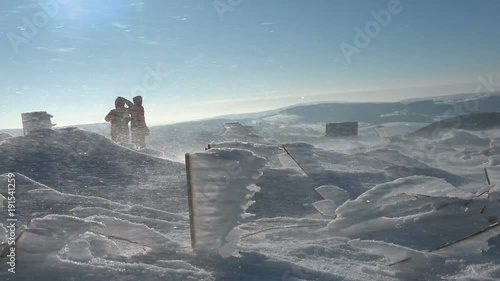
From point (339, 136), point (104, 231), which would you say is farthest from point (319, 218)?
point (339, 136)

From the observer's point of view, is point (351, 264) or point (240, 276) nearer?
point (240, 276)

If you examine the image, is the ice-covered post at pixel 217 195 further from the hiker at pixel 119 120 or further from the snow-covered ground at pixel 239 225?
the hiker at pixel 119 120

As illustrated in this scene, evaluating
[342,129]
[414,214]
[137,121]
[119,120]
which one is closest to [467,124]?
[342,129]

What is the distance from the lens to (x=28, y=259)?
1.76m

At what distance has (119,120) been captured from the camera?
977 cm

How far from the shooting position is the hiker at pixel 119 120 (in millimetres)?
9483

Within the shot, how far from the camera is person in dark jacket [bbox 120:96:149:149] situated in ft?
31.6

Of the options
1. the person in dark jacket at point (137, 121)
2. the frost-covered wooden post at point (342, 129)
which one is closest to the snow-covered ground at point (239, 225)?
the person in dark jacket at point (137, 121)

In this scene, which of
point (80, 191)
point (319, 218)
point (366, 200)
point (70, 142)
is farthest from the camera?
point (70, 142)

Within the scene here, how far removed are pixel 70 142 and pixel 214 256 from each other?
3707 mm

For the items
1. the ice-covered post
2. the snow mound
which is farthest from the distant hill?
the ice-covered post

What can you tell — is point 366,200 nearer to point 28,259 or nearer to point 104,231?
point 104,231

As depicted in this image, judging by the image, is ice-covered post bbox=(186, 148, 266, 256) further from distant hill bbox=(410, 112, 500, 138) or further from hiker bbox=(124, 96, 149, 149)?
Result: distant hill bbox=(410, 112, 500, 138)

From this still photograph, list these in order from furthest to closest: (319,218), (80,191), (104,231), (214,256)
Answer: (80,191)
(319,218)
(104,231)
(214,256)
